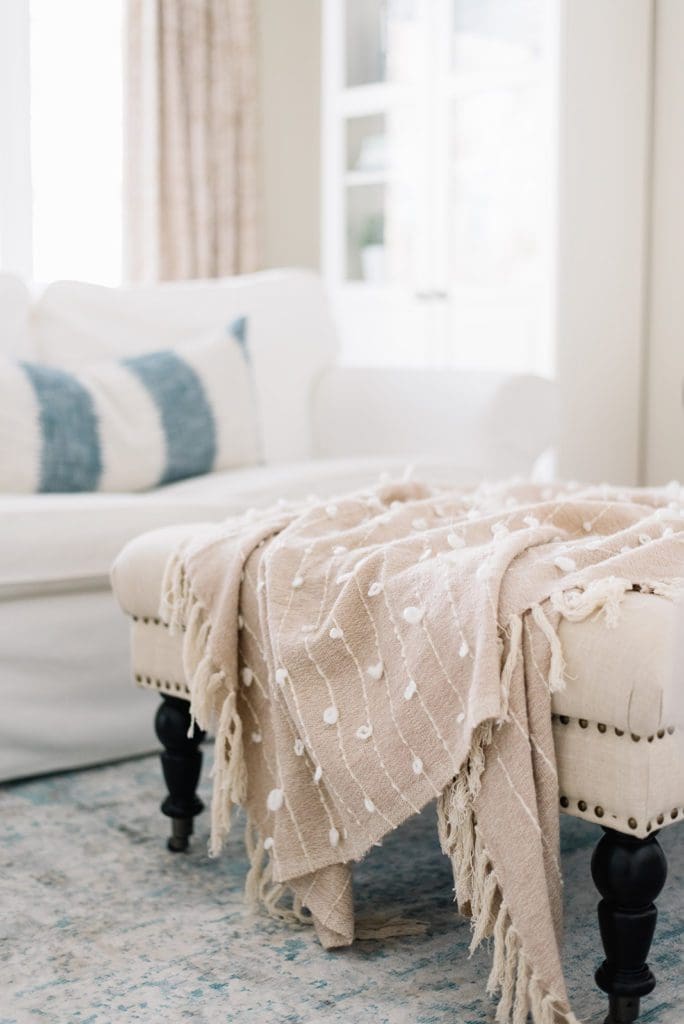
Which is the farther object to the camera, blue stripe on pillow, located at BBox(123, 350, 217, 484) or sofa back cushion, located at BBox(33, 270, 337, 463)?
sofa back cushion, located at BBox(33, 270, 337, 463)

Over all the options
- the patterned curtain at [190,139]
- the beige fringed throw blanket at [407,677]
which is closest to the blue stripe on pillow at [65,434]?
the beige fringed throw blanket at [407,677]

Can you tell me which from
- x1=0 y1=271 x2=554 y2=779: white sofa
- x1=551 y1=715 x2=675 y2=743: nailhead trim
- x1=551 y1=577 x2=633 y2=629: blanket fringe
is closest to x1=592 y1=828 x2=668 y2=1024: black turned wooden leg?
x1=551 y1=715 x2=675 y2=743: nailhead trim

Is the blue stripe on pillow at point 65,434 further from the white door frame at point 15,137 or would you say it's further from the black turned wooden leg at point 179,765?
the white door frame at point 15,137

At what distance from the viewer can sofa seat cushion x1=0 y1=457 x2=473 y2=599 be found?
2.11 metres

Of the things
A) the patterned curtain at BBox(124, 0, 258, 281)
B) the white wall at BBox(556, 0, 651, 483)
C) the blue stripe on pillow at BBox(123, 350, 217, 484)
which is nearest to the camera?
the blue stripe on pillow at BBox(123, 350, 217, 484)

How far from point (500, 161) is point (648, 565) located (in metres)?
2.68

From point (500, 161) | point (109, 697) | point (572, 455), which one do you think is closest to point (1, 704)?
point (109, 697)

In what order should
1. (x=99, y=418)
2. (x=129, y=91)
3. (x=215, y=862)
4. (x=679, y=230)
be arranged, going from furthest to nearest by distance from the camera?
1. (x=129, y=91)
2. (x=679, y=230)
3. (x=99, y=418)
4. (x=215, y=862)

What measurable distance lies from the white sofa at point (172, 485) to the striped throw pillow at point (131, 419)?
6 centimetres

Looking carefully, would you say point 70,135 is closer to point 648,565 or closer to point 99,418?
point 99,418

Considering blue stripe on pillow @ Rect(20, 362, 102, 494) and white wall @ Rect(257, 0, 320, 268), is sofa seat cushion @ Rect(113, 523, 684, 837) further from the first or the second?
white wall @ Rect(257, 0, 320, 268)

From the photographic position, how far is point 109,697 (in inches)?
88.1

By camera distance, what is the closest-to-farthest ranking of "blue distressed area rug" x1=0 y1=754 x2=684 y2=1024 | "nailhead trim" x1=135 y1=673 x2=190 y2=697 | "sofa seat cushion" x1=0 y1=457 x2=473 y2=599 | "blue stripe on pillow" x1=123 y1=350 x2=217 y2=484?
"blue distressed area rug" x1=0 y1=754 x2=684 y2=1024 → "nailhead trim" x1=135 y1=673 x2=190 y2=697 → "sofa seat cushion" x1=0 y1=457 x2=473 y2=599 → "blue stripe on pillow" x1=123 y1=350 x2=217 y2=484

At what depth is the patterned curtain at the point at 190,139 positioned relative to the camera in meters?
4.23
